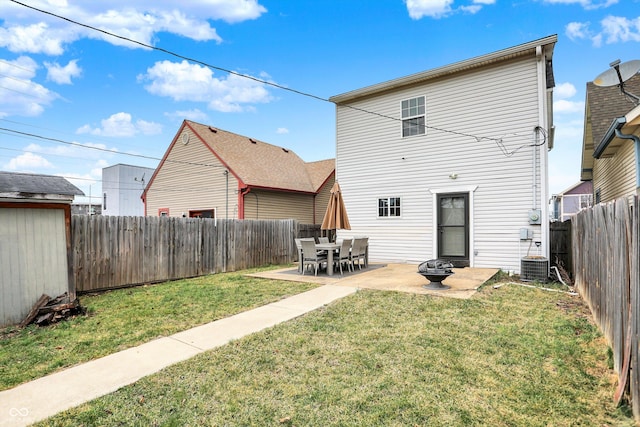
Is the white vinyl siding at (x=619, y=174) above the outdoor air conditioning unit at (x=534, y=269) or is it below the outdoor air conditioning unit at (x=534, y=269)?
above

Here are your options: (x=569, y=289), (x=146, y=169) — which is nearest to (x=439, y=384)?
(x=569, y=289)

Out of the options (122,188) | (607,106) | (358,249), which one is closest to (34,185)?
(358,249)

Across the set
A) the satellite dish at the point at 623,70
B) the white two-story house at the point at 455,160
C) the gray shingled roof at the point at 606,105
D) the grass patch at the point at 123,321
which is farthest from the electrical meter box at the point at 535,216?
the grass patch at the point at 123,321

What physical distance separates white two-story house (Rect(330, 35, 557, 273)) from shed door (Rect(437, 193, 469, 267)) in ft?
0.09

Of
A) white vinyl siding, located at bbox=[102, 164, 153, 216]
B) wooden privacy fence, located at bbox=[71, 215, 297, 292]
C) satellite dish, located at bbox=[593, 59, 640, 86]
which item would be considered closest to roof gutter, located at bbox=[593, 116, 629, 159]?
satellite dish, located at bbox=[593, 59, 640, 86]

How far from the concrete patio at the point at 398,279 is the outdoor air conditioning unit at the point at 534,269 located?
0.68 meters

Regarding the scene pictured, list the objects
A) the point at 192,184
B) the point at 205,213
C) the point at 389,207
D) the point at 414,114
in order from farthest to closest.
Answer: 1. the point at 192,184
2. the point at 205,213
3. the point at 389,207
4. the point at 414,114

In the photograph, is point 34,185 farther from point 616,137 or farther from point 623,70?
point 616,137

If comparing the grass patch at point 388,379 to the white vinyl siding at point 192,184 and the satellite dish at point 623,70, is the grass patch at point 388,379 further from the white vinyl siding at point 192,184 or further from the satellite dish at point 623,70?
the white vinyl siding at point 192,184

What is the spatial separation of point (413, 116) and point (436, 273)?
5927 millimetres

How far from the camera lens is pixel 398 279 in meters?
7.78

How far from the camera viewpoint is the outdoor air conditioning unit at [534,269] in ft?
25.1

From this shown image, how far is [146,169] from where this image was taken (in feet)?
97.5

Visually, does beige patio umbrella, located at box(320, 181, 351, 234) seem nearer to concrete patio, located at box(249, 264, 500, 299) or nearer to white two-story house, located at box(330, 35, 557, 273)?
concrete patio, located at box(249, 264, 500, 299)
